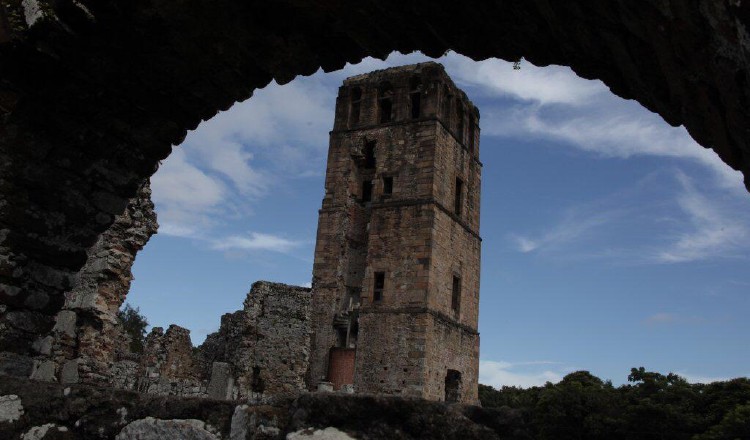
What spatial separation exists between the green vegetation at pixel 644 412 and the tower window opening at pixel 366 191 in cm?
1354

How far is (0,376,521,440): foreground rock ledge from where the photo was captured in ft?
7.79

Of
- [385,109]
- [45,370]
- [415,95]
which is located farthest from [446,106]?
[45,370]

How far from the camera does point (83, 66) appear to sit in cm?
420

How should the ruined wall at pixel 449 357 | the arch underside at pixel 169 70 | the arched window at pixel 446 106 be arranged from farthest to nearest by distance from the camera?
1. the arched window at pixel 446 106
2. the ruined wall at pixel 449 357
3. the arch underside at pixel 169 70

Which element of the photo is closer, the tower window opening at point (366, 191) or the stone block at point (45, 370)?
the stone block at point (45, 370)

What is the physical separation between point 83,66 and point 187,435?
278 centimetres

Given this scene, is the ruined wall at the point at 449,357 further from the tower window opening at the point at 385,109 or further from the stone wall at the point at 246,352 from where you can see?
the tower window opening at the point at 385,109

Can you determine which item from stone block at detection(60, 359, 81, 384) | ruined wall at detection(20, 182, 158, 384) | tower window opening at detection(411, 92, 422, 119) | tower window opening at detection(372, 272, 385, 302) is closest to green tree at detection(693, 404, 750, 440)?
ruined wall at detection(20, 182, 158, 384)

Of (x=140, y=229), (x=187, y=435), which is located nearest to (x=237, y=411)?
(x=187, y=435)

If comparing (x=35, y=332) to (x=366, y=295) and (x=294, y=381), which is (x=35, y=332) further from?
(x=366, y=295)

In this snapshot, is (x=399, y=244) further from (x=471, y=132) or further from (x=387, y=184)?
(x=471, y=132)

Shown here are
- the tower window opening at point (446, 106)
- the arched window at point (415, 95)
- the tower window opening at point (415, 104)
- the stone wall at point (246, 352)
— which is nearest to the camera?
the stone wall at point (246, 352)

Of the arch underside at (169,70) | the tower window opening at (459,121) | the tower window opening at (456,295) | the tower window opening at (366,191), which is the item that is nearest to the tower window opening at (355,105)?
the tower window opening at (366,191)

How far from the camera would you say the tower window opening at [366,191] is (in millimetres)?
26016
